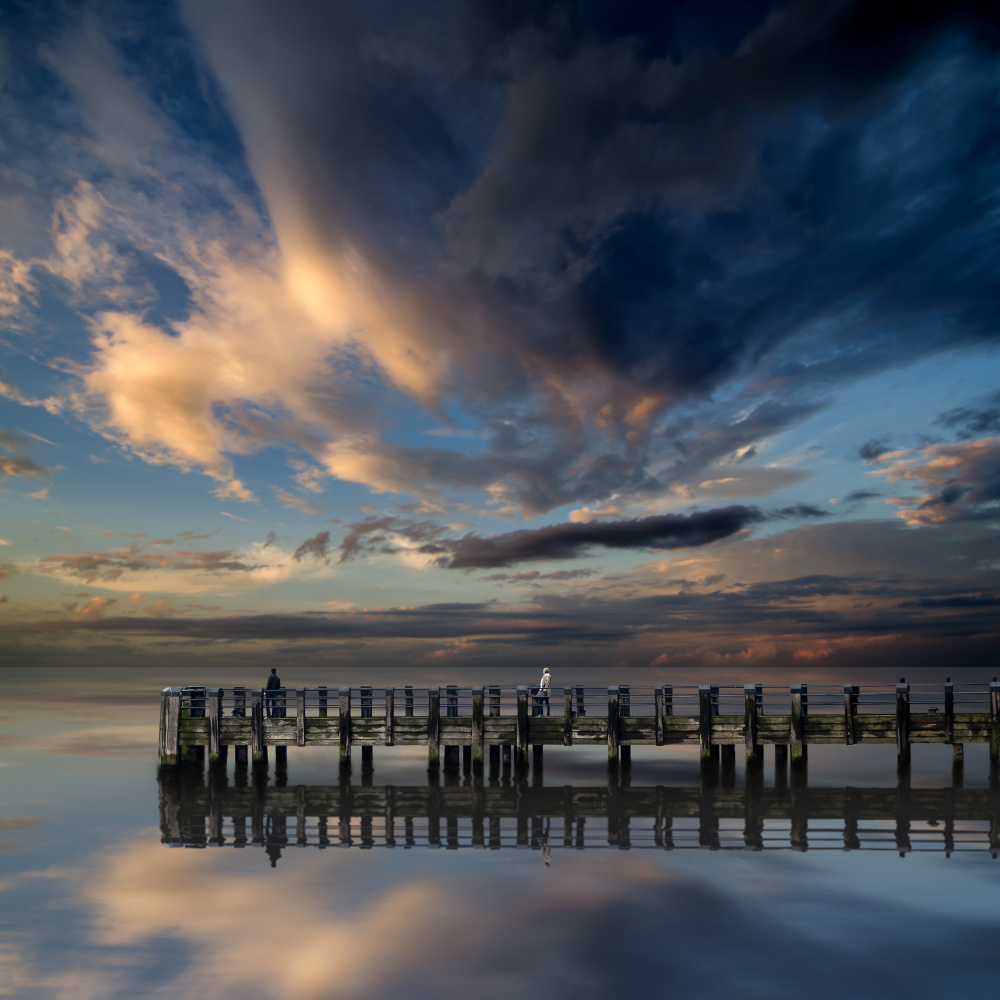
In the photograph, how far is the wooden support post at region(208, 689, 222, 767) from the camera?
26.4 metres

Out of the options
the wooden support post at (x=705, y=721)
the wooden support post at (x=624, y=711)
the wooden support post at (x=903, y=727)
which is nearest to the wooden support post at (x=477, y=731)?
the wooden support post at (x=624, y=711)

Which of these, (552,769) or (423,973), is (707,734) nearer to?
(552,769)

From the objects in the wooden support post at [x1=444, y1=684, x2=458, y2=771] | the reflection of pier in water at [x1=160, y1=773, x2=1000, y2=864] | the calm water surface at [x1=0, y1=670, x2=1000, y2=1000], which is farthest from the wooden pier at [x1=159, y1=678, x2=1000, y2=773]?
the calm water surface at [x1=0, y1=670, x2=1000, y2=1000]

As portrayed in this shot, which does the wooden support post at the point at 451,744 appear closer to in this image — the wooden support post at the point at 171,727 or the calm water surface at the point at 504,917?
the calm water surface at the point at 504,917

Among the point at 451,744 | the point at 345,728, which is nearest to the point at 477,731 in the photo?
the point at 451,744

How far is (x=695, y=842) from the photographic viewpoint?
19.0m

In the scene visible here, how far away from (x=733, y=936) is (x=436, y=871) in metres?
6.62

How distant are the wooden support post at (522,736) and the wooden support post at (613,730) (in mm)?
2991

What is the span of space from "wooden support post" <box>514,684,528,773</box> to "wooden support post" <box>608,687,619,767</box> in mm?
2991

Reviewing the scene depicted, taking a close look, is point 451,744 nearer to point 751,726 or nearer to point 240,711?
point 240,711

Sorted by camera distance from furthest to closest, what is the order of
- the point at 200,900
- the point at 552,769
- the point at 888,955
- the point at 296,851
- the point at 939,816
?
the point at 552,769 → the point at 939,816 → the point at 296,851 → the point at 200,900 → the point at 888,955

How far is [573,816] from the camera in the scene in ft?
72.1

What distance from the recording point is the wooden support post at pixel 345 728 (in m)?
26.6

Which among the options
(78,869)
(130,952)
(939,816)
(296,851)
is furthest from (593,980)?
(939,816)
